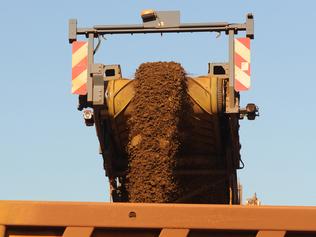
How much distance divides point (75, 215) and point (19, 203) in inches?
8.5

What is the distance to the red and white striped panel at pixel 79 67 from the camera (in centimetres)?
538

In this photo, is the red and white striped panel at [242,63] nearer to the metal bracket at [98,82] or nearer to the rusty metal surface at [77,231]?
the metal bracket at [98,82]

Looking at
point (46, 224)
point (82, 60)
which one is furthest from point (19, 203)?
point (82, 60)

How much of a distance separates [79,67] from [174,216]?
2854mm

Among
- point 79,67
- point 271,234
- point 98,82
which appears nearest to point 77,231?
point 271,234

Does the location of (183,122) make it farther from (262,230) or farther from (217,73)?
(262,230)

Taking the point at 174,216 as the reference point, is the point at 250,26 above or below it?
above

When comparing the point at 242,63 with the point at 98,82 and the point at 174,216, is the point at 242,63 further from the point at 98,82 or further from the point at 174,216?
the point at 174,216

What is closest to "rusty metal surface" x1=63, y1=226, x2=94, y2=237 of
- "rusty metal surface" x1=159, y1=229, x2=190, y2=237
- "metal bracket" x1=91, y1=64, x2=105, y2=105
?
"rusty metal surface" x1=159, y1=229, x2=190, y2=237

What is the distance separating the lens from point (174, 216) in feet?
9.18

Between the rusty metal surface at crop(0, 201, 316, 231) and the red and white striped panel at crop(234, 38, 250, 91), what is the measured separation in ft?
8.40

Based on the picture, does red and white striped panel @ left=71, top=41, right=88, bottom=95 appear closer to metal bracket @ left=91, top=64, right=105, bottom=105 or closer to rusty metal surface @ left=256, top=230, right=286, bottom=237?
metal bracket @ left=91, top=64, right=105, bottom=105

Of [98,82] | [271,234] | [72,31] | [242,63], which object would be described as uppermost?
[72,31]

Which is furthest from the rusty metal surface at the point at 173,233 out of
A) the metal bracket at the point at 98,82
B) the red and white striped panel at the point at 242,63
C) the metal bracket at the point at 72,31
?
the metal bracket at the point at 72,31
